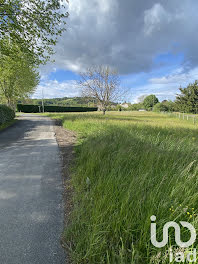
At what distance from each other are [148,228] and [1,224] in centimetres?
201

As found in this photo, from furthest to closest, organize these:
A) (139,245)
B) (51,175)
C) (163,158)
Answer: (51,175)
(163,158)
(139,245)

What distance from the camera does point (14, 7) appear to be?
5.64 meters

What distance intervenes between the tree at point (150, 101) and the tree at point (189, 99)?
38.9 meters

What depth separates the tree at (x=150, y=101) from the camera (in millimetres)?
83688

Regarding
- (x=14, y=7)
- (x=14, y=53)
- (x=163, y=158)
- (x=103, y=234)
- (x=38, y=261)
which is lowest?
(x=38, y=261)

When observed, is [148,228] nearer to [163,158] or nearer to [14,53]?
[163,158]

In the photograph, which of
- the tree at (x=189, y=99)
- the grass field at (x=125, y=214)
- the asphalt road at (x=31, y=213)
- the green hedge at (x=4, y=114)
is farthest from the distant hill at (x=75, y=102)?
the tree at (x=189, y=99)

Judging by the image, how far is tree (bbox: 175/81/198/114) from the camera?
40.2 metres

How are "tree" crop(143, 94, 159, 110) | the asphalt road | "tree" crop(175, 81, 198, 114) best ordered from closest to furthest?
the asphalt road, "tree" crop(175, 81, 198, 114), "tree" crop(143, 94, 159, 110)

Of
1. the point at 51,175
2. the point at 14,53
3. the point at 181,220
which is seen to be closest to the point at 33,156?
the point at 51,175

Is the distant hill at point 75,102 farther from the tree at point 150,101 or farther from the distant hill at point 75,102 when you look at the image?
the tree at point 150,101

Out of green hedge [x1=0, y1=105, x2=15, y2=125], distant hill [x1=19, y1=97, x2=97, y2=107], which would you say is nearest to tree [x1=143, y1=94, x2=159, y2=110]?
distant hill [x1=19, y1=97, x2=97, y2=107]

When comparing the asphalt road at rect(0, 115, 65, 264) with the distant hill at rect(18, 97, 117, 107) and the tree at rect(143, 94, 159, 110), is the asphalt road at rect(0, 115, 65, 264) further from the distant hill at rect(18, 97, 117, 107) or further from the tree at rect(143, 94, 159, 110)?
the tree at rect(143, 94, 159, 110)

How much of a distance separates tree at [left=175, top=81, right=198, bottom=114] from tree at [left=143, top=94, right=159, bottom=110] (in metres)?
38.9
